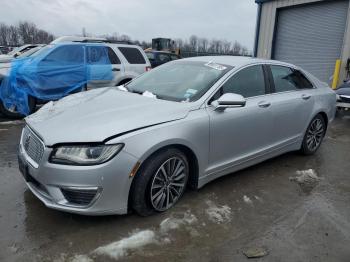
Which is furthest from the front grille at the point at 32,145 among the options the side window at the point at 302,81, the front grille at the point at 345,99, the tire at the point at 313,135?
the front grille at the point at 345,99

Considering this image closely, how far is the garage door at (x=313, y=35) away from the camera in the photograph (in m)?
11.9

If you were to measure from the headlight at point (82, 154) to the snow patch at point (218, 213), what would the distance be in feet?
4.04

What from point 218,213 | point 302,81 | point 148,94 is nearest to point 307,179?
point 302,81

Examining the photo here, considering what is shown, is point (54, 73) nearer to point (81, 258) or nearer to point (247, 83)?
point (247, 83)

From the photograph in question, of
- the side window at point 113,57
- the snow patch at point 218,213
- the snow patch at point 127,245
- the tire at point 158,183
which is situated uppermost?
the side window at point 113,57

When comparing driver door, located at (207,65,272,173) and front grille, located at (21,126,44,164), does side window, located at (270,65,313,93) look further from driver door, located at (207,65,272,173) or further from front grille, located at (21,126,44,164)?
front grille, located at (21,126,44,164)

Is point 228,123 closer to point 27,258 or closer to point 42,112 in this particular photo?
point 42,112

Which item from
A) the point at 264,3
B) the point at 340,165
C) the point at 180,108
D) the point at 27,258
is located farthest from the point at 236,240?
the point at 264,3

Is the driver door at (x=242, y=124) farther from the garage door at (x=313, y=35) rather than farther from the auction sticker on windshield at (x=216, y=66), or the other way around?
the garage door at (x=313, y=35)

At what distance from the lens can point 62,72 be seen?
718 centimetres

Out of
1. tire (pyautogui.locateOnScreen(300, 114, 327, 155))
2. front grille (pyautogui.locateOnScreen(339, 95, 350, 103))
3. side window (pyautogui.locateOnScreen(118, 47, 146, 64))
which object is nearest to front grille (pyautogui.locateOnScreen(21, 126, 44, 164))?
tire (pyautogui.locateOnScreen(300, 114, 327, 155))

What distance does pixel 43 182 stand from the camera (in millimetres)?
2758

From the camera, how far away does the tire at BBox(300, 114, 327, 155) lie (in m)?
4.99

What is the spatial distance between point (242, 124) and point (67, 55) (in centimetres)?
537
